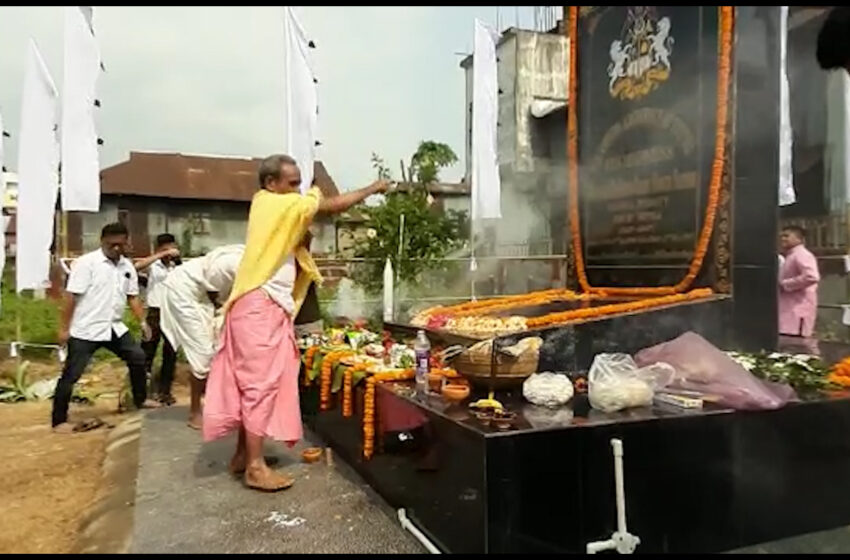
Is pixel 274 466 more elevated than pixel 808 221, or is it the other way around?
pixel 808 221

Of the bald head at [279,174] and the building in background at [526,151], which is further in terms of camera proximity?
the building in background at [526,151]

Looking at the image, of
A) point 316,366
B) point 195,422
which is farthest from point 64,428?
point 316,366

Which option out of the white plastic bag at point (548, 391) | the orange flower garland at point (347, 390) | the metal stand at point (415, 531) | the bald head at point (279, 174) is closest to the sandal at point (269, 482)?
the orange flower garland at point (347, 390)

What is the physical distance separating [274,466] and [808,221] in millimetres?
9455

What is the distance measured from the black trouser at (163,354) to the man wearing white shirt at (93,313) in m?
0.66

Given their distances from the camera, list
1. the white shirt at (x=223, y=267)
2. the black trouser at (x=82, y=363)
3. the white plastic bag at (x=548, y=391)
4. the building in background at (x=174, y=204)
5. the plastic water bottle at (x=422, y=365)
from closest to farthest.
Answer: the white plastic bag at (x=548, y=391) < the plastic water bottle at (x=422, y=365) < the white shirt at (x=223, y=267) < the black trouser at (x=82, y=363) < the building in background at (x=174, y=204)

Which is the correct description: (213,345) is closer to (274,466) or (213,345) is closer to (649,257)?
(274,466)

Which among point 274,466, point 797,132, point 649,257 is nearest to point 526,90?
point 797,132

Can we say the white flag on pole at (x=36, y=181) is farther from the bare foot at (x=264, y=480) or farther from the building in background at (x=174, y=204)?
the building in background at (x=174, y=204)

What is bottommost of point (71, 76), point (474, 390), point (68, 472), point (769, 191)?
point (68, 472)

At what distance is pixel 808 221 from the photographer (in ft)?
35.3

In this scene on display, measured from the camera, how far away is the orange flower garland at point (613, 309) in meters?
4.35

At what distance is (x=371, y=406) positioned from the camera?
12.8 feet

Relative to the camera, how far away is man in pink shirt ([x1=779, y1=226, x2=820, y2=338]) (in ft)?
20.1
